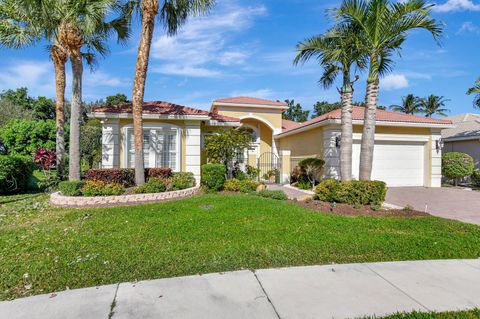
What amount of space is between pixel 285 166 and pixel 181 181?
7.31m

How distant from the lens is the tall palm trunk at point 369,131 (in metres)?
10.3

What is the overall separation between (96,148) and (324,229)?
22.2m

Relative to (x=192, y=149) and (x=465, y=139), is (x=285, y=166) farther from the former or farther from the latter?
(x=465, y=139)

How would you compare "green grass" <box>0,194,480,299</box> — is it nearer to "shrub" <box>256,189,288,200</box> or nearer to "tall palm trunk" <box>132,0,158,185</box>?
"shrub" <box>256,189,288,200</box>

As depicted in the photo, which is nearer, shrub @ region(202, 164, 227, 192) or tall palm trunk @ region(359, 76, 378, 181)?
tall palm trunk @ region(359, 76, 378, 181)

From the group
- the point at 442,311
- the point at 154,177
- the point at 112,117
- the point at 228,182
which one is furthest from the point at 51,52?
the point at 442,311

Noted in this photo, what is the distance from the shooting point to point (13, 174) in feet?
40.1

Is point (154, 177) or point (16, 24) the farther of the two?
point (16, 24)

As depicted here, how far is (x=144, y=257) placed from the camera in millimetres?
4793

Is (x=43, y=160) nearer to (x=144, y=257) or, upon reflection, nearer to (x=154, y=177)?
(x=154, y=177)

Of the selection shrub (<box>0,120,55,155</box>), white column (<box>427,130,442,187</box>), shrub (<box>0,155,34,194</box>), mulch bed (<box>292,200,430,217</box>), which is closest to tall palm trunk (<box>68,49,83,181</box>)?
shrub (<box>0,155,34,194</box>)

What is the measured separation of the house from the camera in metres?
12.8

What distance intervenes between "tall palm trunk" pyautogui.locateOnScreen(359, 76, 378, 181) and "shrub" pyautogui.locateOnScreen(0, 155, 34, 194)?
48.2 ft

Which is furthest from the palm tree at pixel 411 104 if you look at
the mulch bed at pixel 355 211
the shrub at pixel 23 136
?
the shrub at pixel 23 136
